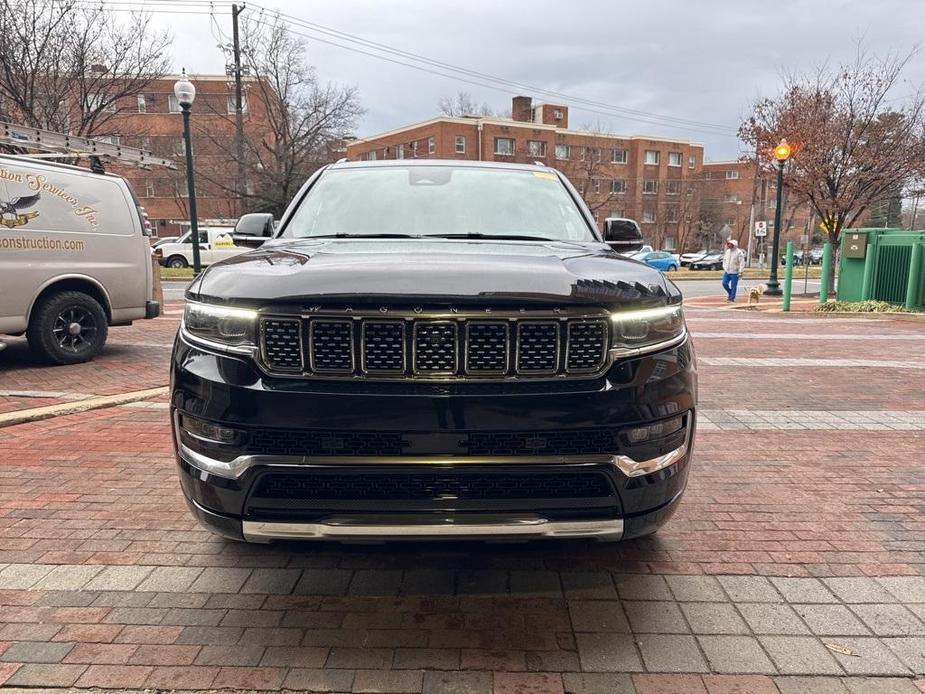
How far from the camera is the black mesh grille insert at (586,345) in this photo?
7.52 feet

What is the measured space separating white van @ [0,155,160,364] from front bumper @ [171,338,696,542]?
591 cm

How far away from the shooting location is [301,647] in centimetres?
247

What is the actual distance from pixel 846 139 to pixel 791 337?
402 inches

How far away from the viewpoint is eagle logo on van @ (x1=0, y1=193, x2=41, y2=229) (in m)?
6.67

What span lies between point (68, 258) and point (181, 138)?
126ft

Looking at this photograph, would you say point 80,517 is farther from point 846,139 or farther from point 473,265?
point 846,139

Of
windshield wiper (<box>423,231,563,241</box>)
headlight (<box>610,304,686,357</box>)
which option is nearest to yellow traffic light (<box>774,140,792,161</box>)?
windshield wiper (<box>423,231,563,241</box>)

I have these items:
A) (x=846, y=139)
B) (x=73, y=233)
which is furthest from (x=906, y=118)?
(x=73, y=233)

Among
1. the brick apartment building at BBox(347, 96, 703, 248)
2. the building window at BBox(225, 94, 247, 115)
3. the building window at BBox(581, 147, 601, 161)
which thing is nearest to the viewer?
the building window at BBox(225, 94, 247, 115)

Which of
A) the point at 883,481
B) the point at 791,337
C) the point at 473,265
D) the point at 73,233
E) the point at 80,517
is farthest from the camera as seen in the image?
the point at 791,337

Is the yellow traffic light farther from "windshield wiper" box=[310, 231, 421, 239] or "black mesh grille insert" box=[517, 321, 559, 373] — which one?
"black mesh grille insert" box=[517, 321, 559, 373]

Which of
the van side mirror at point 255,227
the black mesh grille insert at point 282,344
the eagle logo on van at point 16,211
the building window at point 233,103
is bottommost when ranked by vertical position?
the black mesh grille insert at point 282,344

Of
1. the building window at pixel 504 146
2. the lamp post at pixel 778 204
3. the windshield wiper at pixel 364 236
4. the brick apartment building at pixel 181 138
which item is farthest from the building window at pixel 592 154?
the windshield wiper at pixel 364 236

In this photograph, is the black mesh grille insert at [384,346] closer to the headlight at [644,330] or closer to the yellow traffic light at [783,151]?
the headlight at [644,330]
